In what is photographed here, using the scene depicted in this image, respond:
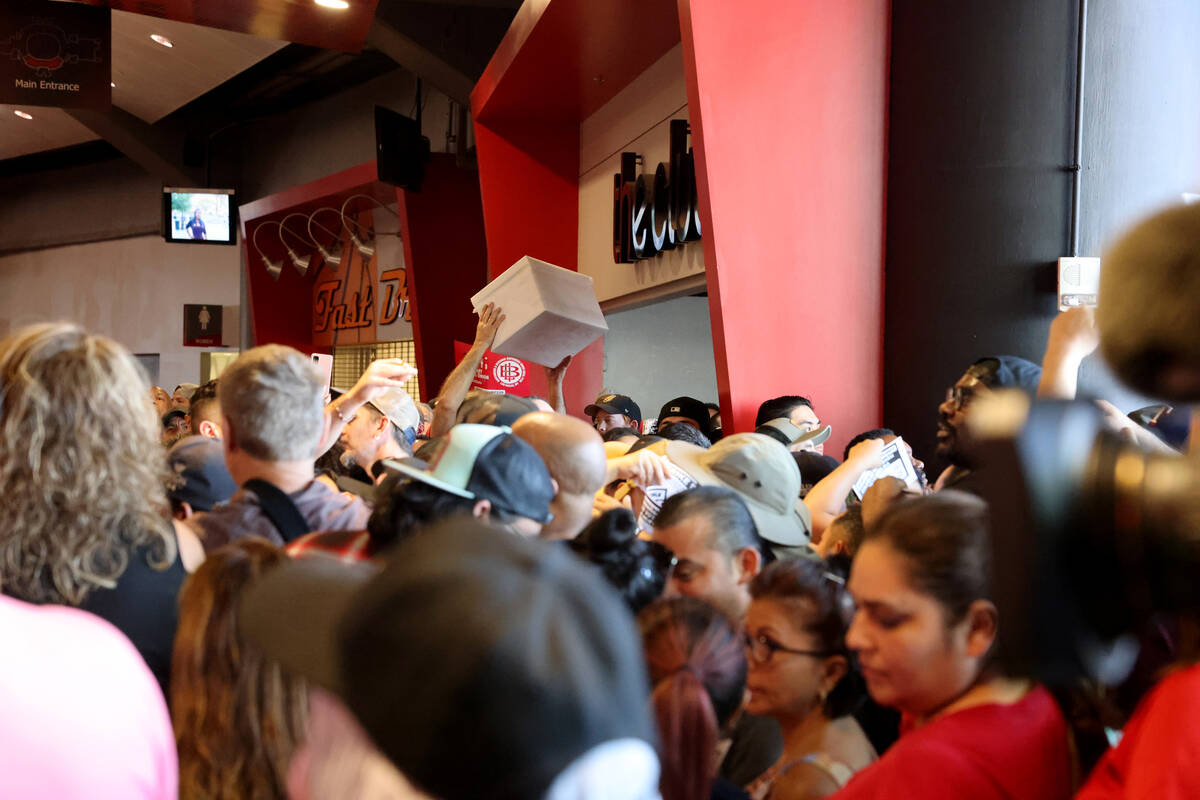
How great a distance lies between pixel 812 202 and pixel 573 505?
3.29m

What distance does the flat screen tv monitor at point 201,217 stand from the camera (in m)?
14.2

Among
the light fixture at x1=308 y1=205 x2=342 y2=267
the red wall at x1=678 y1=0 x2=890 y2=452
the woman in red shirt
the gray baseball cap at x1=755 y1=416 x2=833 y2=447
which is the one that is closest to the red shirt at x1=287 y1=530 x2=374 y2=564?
the woman in red shirt

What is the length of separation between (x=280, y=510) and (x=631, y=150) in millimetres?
5870

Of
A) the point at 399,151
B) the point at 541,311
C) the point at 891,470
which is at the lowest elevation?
the point at 891,470

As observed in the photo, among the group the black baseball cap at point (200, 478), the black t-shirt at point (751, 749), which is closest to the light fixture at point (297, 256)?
the black baseball cap at point (200, 478)

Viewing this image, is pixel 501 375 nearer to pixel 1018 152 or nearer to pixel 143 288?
pixel 1018 152

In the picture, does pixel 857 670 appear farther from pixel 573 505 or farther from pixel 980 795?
pixel 573 505

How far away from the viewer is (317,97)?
47.8 feet

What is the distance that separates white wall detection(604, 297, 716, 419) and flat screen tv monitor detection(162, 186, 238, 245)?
23.5 feet

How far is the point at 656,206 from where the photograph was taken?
674cm

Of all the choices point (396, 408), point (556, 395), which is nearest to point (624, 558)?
point (396, 408)

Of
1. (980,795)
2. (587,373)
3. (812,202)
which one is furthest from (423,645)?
(587,373)

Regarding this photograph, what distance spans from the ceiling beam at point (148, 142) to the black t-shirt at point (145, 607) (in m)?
15.2

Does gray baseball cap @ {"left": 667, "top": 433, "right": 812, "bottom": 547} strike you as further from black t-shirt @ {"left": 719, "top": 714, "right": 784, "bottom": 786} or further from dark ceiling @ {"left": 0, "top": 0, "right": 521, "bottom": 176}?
dark ceiling @ {"left": 0, "top": 0, "right": 521, "bottom": 176}
